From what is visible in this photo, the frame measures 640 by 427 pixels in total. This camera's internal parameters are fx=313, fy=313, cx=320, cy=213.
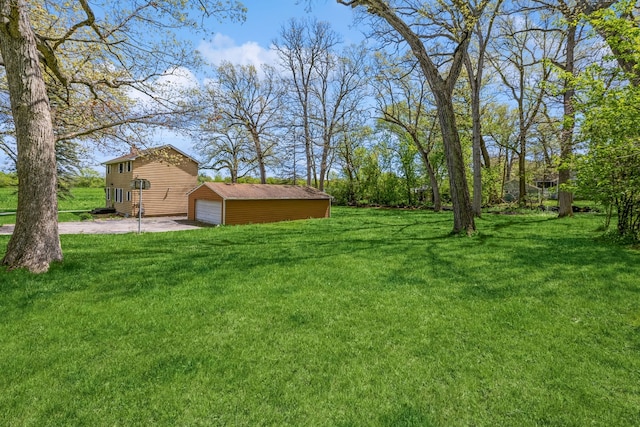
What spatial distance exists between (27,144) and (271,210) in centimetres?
1252

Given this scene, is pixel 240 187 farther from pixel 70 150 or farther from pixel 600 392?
pixel 600 392

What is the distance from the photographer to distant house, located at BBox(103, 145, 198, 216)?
2070cm

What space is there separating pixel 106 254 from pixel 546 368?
823cm

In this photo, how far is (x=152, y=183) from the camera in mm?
21234

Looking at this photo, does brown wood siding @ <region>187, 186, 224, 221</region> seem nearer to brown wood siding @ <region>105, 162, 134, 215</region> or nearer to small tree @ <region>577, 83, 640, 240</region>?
brown wood siding @ <region>105, 162, 134, 215</region>

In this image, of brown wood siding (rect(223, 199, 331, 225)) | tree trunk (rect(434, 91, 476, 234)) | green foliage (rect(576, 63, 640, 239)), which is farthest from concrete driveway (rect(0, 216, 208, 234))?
green foliage (rect(576, 63, 640, 239))

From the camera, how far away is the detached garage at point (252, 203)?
16.2 m

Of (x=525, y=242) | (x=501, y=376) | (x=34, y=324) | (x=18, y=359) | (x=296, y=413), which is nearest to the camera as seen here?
(x=296, y=413)

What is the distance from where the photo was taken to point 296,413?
216cm

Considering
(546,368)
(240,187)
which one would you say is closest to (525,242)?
(546,368)

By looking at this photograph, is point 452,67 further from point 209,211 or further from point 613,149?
point 209,211

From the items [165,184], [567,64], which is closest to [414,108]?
[567,64]

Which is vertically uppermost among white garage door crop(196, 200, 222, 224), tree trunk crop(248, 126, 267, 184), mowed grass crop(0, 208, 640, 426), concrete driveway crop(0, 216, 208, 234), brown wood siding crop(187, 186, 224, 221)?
tree trunk crop(248, 126, 267, 184)

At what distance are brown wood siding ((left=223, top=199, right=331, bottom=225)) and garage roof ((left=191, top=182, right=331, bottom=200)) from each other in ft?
0.80
